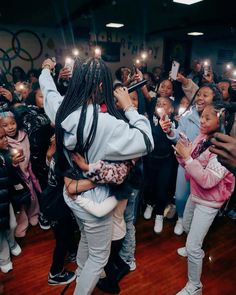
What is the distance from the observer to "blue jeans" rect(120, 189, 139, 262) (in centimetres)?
229

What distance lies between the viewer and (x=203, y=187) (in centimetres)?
199

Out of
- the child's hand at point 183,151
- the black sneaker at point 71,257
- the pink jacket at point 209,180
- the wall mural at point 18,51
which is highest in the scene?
the wall mural at point 18,51

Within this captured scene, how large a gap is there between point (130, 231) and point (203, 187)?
827 mm

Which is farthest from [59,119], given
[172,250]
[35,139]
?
[172,250]

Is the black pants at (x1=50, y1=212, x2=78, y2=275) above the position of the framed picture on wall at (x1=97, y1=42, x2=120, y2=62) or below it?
below

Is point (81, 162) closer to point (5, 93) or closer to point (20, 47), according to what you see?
point (5, 93)

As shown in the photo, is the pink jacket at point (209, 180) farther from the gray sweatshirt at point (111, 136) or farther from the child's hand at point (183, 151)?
the gray sweatshirt at point (111, 136)

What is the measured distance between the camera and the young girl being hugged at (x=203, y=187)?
6.42ft

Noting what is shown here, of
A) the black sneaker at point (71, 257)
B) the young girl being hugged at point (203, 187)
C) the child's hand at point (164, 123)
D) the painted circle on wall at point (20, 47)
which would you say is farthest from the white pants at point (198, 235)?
the painted circle on wall at point (20, 47)

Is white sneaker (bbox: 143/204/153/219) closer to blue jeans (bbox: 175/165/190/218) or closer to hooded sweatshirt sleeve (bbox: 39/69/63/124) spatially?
blue jeans (bbox: 175/165/190/218)

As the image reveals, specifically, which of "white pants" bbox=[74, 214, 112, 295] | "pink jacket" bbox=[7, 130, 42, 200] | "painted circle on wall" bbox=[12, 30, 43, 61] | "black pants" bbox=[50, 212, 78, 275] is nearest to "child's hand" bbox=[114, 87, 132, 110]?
"white pants" bbox=[74, 214, 112, 295]

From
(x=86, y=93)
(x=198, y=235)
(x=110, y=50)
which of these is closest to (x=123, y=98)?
(x=86, y=93)

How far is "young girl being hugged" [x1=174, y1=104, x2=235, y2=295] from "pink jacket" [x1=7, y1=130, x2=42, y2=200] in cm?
171

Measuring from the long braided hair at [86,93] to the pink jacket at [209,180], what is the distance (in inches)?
35.1
